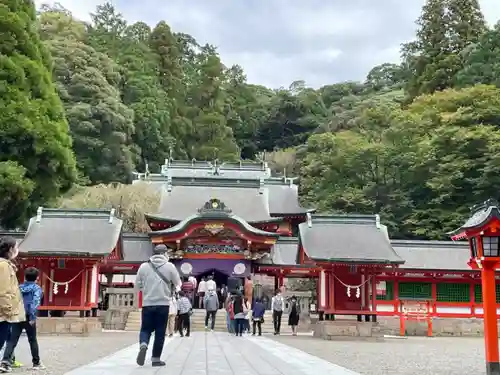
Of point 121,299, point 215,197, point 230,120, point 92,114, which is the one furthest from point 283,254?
point 230,120

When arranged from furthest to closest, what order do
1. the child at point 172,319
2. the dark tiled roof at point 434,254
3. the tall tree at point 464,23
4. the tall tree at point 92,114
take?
1. the tall tree at point 464,23
2. the tall tree at point 92,114
3. the dark tiled roof at point 434,254
4. the child at point 172,319

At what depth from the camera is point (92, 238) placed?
2073 centimetres

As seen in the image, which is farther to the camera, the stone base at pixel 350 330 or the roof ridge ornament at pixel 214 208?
the roof ridge ornament at pixel 214 208

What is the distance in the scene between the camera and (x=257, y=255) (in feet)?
86.7

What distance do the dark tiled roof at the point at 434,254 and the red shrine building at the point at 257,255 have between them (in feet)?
0.13

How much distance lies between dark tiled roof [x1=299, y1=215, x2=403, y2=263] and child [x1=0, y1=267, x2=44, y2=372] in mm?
12015

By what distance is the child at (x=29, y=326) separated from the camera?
301 inches

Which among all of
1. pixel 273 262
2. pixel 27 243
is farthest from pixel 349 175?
pixel 27 243

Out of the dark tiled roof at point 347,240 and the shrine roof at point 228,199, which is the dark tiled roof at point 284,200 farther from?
the dark tiled roof at point 347,240

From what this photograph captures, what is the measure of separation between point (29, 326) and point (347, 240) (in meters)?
14.4

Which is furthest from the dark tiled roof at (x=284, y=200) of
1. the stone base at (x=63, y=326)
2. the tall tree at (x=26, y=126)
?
the stone base at (x=63, y=326)

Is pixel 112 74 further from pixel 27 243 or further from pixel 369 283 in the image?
pixel 369 283

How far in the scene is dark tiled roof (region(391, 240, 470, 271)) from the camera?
23.3m

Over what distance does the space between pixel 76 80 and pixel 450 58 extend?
28683 millimetres
